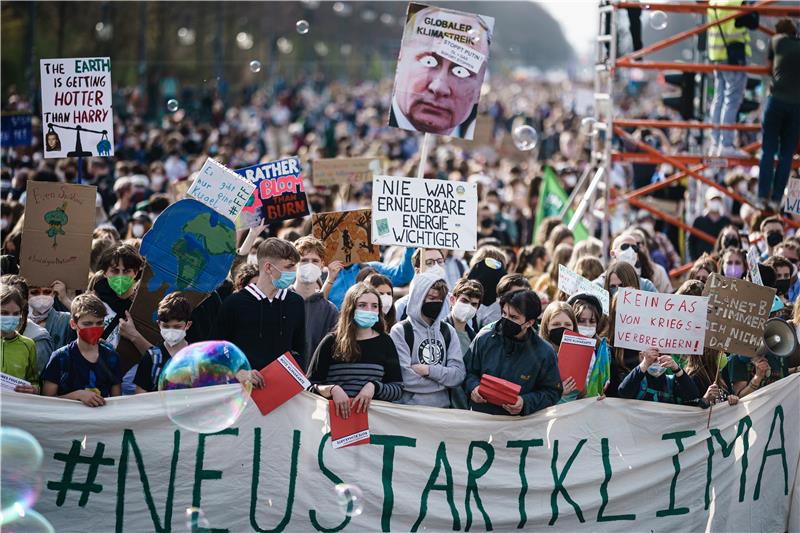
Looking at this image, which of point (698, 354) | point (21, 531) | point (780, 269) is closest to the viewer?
point (21, 531)

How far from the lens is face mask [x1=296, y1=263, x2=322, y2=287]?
732cm

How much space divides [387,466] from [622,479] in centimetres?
135

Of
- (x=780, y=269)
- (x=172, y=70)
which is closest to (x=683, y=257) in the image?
(x=780, y=269)

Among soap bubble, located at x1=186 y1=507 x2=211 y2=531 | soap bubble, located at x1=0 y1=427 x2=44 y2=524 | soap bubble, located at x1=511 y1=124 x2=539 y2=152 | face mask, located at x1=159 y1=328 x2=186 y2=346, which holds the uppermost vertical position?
soap bubble, located at x1=511 y1=124 x2=539 y2=152

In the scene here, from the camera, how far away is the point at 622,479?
6.80 m

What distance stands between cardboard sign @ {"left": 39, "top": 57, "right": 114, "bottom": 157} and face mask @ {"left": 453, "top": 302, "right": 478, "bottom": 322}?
309cm

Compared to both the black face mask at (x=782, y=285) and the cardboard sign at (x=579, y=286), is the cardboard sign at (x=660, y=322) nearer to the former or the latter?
the cardboard sign at (x=579, y=286)

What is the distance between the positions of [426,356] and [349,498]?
869mm

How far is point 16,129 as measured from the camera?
13.8m

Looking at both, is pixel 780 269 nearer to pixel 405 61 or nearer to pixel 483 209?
pixel 405 61

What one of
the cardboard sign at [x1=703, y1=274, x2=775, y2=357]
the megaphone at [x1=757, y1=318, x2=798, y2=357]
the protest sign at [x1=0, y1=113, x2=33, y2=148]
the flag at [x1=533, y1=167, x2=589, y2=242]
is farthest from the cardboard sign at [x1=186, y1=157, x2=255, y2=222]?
the protest sign at [x1=0, y1=113, x2=33, y2=148]

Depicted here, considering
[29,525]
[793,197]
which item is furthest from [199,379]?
[793,197]

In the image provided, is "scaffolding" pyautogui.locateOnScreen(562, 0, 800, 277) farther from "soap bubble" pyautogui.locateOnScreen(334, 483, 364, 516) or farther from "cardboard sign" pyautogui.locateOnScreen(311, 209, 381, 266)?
"soap bubble" pyautogui.locateOnScreen(334, 483, 364, 516)

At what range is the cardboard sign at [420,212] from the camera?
8.08 metres
